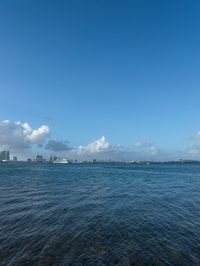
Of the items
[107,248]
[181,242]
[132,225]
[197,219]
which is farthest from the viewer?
[197,219]

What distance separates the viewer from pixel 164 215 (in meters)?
25.8

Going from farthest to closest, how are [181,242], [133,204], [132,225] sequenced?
[133,204]
[132,225]
[181,242]

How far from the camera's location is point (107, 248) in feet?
52.2

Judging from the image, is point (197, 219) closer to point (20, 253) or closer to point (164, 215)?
point (164, 215)

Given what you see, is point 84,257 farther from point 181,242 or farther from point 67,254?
point 181,242

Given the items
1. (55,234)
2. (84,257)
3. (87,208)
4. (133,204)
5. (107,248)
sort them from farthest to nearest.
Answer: (133,204) → (87,208) → (55,234) → (107,248) → (84,257)

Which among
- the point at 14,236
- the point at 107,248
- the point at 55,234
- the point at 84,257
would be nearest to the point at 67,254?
the point at 84,257

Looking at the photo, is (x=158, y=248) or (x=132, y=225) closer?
(x=158, y=248)

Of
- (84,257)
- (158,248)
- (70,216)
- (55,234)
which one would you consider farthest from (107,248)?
(70,216)

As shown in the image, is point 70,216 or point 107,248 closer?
point 107,248

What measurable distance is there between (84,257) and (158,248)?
199 inches

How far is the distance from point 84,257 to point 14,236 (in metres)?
6.56

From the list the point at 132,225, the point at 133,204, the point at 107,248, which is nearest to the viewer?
the point at 107,248

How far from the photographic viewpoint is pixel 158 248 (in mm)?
16156
